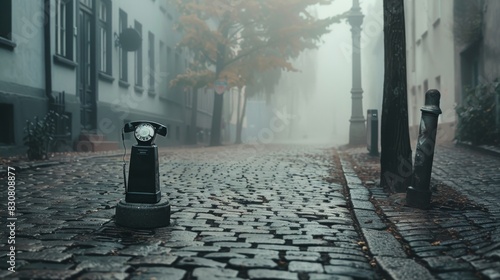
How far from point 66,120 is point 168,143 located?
10128 millimetres

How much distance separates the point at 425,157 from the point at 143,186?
9.19ft

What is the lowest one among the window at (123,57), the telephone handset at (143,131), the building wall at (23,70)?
the telephone handset at (143,131)

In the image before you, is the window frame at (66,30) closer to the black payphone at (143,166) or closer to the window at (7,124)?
the window at (7,124)

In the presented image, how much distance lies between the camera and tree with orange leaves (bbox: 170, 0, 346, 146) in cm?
2252

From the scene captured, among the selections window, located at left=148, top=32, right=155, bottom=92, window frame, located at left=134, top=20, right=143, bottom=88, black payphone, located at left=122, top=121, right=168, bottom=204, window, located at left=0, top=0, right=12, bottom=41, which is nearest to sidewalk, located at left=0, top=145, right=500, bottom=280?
black payphone, located at left=122, top=121, right=168, bottom=204

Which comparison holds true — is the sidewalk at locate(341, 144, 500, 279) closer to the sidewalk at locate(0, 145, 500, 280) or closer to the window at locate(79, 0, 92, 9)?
the sidewalk at locate(0, 145, 500, 280)

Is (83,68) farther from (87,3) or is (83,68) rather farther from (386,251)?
(386,251)

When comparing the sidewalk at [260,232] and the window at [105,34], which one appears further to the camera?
the window at [105,34]

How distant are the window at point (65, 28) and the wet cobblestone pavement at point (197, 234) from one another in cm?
630

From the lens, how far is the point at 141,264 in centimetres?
355

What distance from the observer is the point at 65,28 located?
14141mm

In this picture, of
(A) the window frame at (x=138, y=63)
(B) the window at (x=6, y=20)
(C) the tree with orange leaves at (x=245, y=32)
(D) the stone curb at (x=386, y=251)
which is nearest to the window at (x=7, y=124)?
(B) the window at (x=6, y=20)

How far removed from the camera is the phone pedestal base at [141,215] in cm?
471

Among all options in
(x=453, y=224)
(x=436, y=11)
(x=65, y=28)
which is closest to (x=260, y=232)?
(x=453, y=224)
